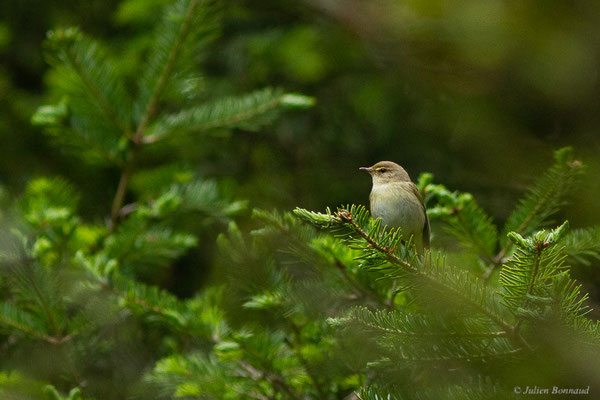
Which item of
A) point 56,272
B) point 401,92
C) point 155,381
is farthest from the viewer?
point 401,92

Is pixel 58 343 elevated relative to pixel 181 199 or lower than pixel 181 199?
lower

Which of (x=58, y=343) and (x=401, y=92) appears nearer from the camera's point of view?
(x=58, y=343)

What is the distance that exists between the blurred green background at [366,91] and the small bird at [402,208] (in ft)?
1.72

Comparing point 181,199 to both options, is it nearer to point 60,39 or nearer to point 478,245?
point 60,39

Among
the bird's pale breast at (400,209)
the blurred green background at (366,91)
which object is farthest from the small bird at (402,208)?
the blurred green background at (366,91)

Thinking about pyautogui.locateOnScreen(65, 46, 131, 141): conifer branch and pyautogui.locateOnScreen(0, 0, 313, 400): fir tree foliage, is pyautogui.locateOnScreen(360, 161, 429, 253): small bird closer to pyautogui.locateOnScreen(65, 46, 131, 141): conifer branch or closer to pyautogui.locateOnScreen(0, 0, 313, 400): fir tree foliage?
pyautogui.locateOnScreen(0, 0, 313, 400): fir tree foliage

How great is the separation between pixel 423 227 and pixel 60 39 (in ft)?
5.89

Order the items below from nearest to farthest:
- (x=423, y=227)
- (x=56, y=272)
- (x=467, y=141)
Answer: (x=56, y=272)
(x=423, y=227)
(x=467, y=141)

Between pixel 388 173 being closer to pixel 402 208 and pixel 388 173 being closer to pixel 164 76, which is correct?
pixel 402 208

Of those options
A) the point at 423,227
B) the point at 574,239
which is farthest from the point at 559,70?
the point at 423,227

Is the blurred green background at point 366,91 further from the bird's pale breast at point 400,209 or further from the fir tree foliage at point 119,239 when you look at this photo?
the bird's pale breast at point 400,209

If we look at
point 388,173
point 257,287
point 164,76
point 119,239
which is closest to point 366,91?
point 388,173

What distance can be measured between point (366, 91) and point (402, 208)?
6.61 feet

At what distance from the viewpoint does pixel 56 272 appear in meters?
2.11
